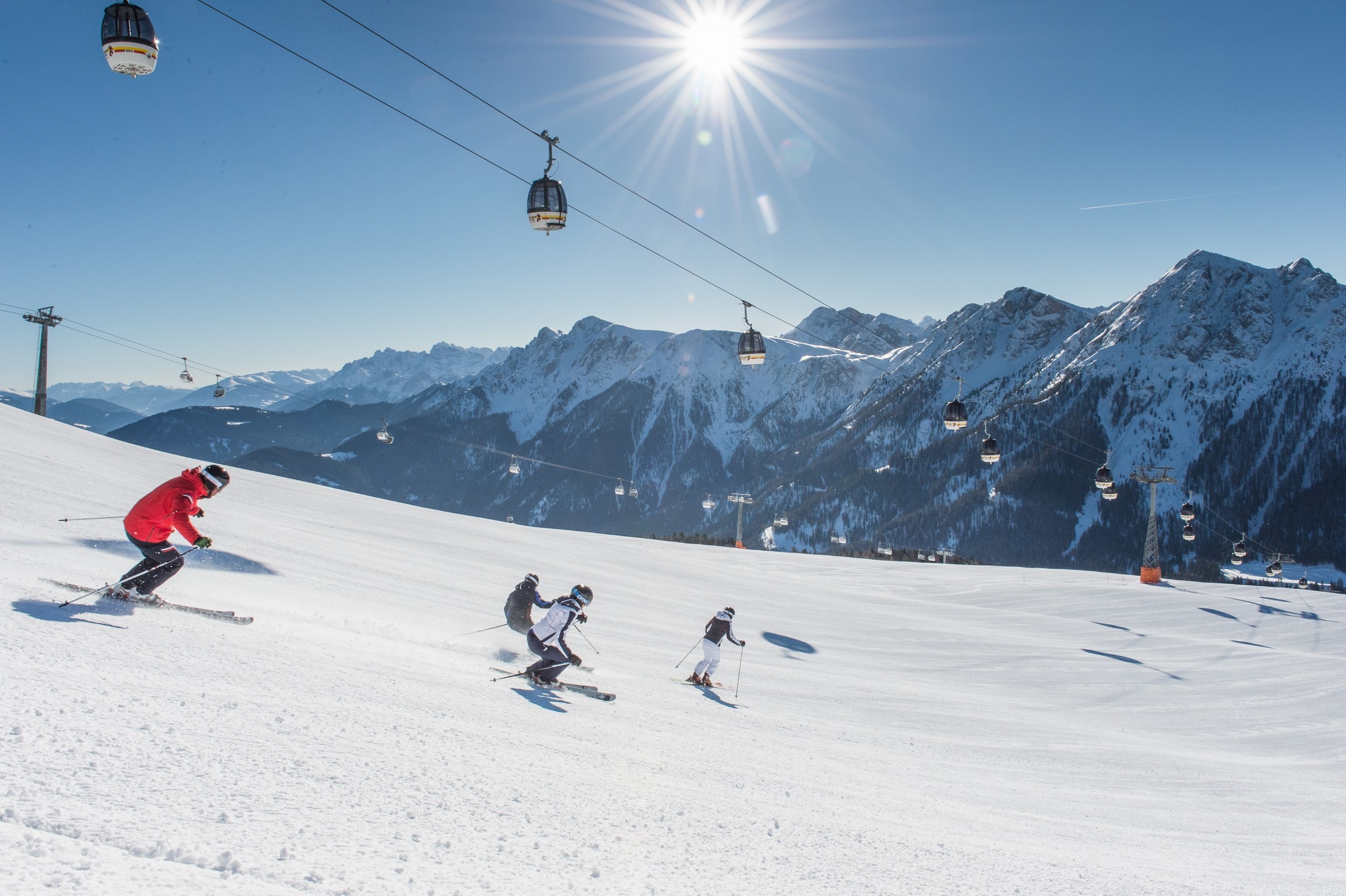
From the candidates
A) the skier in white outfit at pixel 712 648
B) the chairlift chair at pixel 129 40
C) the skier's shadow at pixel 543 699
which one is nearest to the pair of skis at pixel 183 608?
the skier's shadow at pixel 543 699

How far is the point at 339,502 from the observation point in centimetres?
2134

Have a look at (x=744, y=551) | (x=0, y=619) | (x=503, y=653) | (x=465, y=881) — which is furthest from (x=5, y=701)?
(x=744, y=551)

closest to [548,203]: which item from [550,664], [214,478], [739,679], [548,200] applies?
[548,200]

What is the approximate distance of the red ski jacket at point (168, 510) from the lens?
7.97m

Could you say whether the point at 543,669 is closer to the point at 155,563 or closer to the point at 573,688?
the point at 573,688

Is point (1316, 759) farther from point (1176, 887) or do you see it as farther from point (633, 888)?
point (633, 888)

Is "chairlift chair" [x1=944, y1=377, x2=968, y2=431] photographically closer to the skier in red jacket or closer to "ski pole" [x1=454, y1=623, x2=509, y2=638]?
"ski pole" [x1=454, y1=623, x2=509, y2=638]

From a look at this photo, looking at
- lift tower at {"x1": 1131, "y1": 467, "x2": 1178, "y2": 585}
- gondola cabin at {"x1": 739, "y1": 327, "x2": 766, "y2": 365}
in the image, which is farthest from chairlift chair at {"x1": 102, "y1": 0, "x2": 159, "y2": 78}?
lift tower at {"x1": 1131, "y1": 467, "x2": 1178, "y2": 585}

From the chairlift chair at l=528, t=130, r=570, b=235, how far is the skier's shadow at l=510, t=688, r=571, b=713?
6.43 meters

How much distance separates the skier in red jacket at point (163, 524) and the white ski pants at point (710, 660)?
6.87 metres

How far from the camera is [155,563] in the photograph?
26.1 feet

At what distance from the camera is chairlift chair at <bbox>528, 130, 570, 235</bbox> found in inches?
406

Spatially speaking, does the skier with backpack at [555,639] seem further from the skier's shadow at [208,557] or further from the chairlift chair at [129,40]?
the chairlift chair at [129,40]

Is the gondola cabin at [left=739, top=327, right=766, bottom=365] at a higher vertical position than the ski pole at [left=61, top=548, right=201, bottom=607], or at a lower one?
higher
